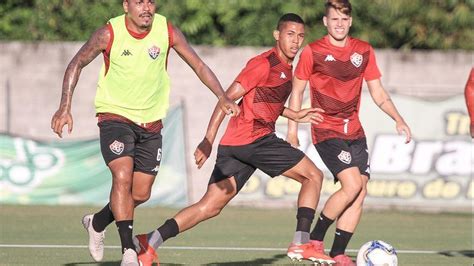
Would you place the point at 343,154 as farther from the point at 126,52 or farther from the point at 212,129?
the point at 126,52

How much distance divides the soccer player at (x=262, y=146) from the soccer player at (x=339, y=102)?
23 centimetres

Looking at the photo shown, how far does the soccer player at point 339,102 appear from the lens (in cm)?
1053

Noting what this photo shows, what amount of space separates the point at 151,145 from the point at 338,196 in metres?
1.71

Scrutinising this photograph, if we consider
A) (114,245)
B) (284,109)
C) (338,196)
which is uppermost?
(284,109)

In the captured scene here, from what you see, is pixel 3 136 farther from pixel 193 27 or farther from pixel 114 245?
pixel 114 245

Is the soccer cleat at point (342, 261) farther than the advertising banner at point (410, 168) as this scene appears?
No

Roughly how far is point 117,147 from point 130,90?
502 mm

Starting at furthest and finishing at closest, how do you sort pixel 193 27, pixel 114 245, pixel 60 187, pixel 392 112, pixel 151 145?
pixel 193 27 < pixel 60 187 < pixel 114 245 < pixel 392 112 < pixel 151 145

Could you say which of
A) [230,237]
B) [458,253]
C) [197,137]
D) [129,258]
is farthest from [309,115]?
[197,137]

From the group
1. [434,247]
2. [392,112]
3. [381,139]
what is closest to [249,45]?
[381,139]

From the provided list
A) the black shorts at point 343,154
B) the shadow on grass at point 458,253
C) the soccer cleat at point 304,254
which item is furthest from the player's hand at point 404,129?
the shadow on grass at point 458,253

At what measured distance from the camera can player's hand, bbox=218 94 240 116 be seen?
9.30m

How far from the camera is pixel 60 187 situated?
1803cm

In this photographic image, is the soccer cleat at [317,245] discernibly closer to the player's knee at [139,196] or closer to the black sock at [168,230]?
the black sock at [168,230]
